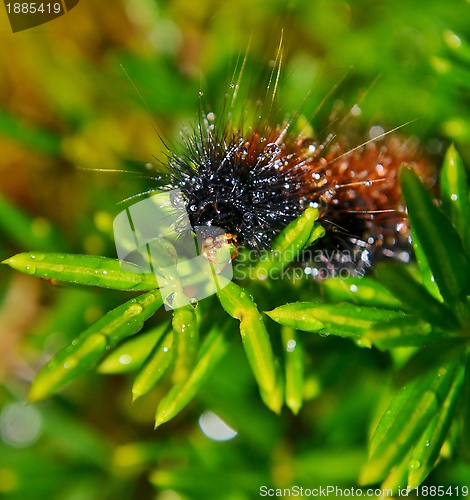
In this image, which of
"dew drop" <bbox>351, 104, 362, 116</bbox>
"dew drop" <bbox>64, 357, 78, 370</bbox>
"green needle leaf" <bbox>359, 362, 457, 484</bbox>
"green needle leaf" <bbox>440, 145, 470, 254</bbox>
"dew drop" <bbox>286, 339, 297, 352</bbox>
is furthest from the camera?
"dew drop" <bbox>351, 104, 362, 116</bbox>

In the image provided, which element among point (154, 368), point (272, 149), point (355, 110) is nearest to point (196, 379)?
point (154, 368)

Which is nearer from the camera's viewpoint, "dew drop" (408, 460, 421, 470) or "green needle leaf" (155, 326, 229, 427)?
"dew drop" (408, 460, 421, 470)

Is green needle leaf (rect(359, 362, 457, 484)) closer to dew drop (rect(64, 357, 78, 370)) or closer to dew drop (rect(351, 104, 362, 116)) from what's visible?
dew drop (rect(64, 357, 78, 370))

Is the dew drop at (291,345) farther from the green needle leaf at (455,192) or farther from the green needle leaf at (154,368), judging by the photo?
the green needle leaf at (455,192)

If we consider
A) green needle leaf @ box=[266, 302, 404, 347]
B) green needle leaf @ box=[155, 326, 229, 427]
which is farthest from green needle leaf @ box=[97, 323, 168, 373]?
green needle leaf @ box=[266, 302, 404, 347]

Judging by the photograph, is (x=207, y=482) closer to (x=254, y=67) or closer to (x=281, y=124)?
(x=281, y=124)

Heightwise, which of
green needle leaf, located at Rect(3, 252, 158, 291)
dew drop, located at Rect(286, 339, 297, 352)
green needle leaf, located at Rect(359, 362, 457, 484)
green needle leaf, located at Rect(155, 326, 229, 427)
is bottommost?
dew drop, located at Rect(286, 339, 297, 352)

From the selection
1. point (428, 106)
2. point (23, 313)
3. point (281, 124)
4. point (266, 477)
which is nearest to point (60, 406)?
point (23, 313)
